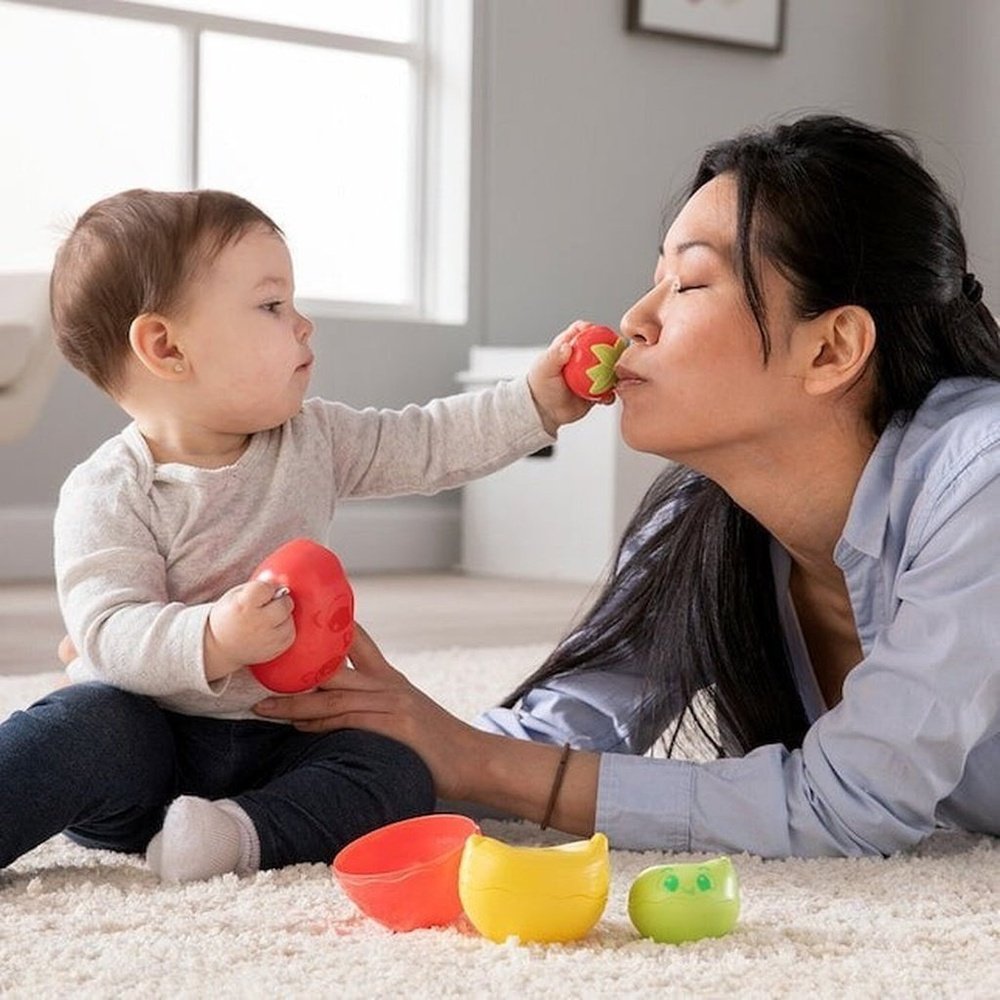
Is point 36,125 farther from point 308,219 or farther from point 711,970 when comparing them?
point 711,970

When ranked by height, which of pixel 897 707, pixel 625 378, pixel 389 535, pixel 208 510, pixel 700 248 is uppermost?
pixel 700 248

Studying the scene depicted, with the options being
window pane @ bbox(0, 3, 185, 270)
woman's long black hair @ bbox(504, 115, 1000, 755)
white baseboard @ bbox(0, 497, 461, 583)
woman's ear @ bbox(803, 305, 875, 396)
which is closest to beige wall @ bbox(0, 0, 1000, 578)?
white baseboard @ bbox(0, 497, 461, 583)

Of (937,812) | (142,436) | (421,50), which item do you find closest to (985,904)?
(937,812)

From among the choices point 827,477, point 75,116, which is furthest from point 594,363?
point 75,116

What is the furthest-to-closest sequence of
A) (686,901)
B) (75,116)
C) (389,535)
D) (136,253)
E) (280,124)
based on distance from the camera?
(389,535) → (280,124) → (75,116) → (136,253) → (686,901)

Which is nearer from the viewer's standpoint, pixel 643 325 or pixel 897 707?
pixel 897 707

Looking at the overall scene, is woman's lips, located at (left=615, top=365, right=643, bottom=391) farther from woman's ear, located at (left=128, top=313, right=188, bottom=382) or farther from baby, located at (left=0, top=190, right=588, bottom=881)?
woman's ear, located at (left=128, top=313, right=188, bottom=382)

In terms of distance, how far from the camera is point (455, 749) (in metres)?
1.39

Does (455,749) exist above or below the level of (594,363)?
below

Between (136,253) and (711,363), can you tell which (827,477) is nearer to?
(711,363)

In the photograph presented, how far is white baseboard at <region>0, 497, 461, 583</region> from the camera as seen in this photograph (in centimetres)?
426

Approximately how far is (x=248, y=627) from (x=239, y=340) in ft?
0.89

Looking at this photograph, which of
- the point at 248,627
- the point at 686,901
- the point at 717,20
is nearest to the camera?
the point at 686,901

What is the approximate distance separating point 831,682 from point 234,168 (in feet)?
10.7
